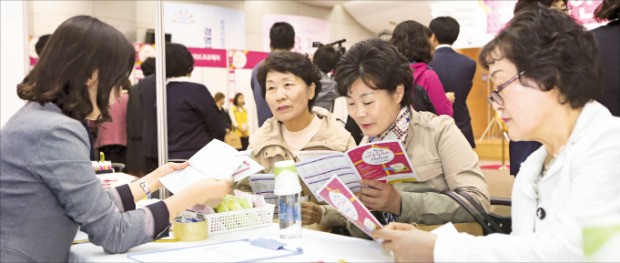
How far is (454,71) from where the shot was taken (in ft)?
13.0

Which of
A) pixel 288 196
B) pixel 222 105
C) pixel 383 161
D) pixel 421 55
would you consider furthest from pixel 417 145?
pixel 222 105

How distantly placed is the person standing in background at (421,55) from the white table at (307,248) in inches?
69.7

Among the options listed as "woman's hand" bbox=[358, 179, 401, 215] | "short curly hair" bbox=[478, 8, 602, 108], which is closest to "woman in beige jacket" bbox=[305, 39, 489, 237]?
"woman's hand" bbox=[358, 179, 401, 215]

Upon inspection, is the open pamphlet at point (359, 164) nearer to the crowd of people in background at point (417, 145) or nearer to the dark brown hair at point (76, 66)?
the crowd of people in background at point (417, 145)

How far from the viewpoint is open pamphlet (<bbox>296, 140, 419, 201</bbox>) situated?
71.7 inches

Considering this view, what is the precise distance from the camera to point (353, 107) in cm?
233

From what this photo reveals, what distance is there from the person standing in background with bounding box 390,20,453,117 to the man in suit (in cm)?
33

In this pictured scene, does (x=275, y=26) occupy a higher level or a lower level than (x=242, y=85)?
higher

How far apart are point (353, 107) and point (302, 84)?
0.71m

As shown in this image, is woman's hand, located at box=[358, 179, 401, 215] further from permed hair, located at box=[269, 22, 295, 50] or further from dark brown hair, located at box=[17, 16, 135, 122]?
permed hair, located at box=[269, 22, 295, 50]

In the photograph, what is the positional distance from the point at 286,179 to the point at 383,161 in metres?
0.30

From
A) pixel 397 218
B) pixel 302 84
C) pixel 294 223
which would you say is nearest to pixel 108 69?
pixel 294 223

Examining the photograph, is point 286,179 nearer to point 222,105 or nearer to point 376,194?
point 376,194

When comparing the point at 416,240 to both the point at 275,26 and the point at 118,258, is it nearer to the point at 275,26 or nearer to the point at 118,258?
the point at 118,258
